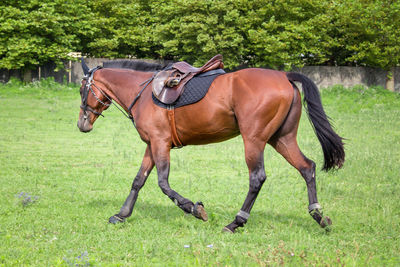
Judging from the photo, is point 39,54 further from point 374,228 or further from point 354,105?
point 374,228

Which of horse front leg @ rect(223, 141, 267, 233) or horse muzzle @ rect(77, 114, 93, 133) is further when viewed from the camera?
horse muzzle @ rect(77, 114, 93, 133)

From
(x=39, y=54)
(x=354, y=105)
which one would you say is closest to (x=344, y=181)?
(x=354, y=105)

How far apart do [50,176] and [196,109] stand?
473 cm

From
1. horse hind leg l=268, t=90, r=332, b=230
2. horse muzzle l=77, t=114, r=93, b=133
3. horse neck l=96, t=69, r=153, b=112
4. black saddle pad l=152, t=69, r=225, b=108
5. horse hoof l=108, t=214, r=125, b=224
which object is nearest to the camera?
horse hind leg l=268, t=90, r=332, b=230

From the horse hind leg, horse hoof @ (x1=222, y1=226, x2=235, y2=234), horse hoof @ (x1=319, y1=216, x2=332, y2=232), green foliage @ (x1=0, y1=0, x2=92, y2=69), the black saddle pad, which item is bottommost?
green foliage @ (x1=0, y1=0, x2=92, y2=69)

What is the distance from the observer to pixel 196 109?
20.6 feet

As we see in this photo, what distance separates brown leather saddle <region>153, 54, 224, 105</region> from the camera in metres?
6.39

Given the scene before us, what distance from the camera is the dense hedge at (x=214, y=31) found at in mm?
31656

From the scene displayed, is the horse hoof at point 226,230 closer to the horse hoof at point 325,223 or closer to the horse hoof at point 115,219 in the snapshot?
the horse hoof at point 325,223

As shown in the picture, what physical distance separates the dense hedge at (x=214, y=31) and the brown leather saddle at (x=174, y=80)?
26.4m

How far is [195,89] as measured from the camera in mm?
6336

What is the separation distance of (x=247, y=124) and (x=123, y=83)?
2.20 meters

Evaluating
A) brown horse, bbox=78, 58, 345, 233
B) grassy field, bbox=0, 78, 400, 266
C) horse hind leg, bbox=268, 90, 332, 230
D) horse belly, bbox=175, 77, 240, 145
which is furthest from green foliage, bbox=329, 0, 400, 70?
horse belly, bbox=175, 77, 240, 145

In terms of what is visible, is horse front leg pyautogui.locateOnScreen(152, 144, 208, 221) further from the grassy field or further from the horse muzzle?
the horse muzzle
